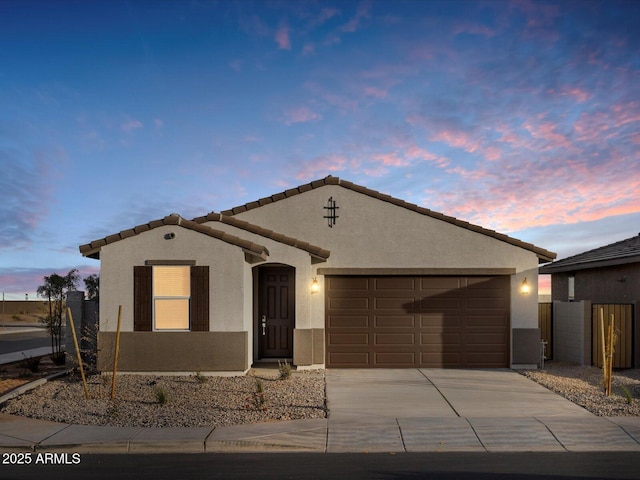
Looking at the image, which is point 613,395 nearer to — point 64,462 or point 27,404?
point 64,462

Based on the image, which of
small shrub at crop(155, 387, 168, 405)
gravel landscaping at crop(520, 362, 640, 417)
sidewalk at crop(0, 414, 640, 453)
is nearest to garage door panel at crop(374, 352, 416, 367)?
gravel landscaping at crop(520, 362, 640, 417)

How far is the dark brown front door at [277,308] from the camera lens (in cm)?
1557

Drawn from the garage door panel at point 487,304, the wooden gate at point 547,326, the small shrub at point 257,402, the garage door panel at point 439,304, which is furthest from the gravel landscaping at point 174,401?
the wooden gate at point 547,326

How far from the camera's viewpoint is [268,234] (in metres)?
14.3

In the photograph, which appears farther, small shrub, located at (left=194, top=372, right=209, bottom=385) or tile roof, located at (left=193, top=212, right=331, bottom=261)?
tile roof, located at (left=193, top=212, right=331, bottom=261)

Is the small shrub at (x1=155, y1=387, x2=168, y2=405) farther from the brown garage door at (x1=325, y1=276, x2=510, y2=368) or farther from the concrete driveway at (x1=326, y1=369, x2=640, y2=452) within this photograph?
the brown garage door at (x1=325, y1=276, x2=510, y2=368)

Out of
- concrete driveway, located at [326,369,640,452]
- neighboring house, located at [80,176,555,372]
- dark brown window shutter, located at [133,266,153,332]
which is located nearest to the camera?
concrete driveway, located at [326,369,640,452]

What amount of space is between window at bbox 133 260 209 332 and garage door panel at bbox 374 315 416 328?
4.46 metres

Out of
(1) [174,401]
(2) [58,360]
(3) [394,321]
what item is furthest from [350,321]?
(2) [58,360]

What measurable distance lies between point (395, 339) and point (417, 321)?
742mm

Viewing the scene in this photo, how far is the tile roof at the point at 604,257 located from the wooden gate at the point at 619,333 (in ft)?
5.12

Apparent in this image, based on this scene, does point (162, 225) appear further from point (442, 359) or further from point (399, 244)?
point (442, 359)

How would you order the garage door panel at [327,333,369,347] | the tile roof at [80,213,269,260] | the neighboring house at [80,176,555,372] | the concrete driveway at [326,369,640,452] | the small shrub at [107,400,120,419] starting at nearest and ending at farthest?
1. the concrete driveway at [326,369,640,452]
2. the small shrub at [107,400,120,419]
3. the tile roof at [80,213,269,260]
4. the neighboring house at [80,176,555,372]
5. the garage door panel at [327,333,369,347]

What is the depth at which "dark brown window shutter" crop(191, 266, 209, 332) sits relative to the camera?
13289 mm
